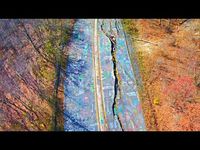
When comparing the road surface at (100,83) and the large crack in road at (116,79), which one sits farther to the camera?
the large crack in road at (116,79)

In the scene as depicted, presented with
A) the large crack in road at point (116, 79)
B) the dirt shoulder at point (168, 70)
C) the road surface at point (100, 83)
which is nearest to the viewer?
the road surface at point (100, 83)

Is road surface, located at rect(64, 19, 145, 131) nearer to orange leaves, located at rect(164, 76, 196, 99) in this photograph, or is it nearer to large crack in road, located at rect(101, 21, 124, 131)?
large crack in road, located at rect(101, 21, 124, 131)

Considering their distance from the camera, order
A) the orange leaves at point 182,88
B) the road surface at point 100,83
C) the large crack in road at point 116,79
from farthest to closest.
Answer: the orange leaves at point 182,88, the large crack in road at point 116,79, the road surface at point 100,83

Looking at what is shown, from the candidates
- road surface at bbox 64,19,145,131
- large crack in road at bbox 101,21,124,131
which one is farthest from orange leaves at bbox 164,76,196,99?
large crack in road at bbox 101,21,124,131

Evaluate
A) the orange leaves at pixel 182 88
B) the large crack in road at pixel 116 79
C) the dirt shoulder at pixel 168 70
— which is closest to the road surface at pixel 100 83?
the large crack in road at pixel 116 79

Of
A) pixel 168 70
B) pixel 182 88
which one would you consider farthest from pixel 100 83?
pixel 182 88

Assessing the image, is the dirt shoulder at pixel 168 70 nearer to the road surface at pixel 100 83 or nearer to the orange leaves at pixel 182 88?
the orange leaves at pixel 182 88

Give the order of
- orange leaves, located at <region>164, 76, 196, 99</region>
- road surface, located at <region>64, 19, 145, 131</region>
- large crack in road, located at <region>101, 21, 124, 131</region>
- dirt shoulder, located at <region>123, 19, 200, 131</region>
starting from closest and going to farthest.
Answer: road surface, located at <region>64, 19, 145, 131</region>
dirt shoulder, located at <region>123, 19, 200, 131</region>
large crack in road, located at <region>101, 21, 124, 131</region>
orange leaves, located at <region>164, 76, 196, 99</region>

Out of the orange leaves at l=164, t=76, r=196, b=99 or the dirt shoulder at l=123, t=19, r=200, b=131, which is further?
the orange leaves at l=164, t=76, r=196, b=99
